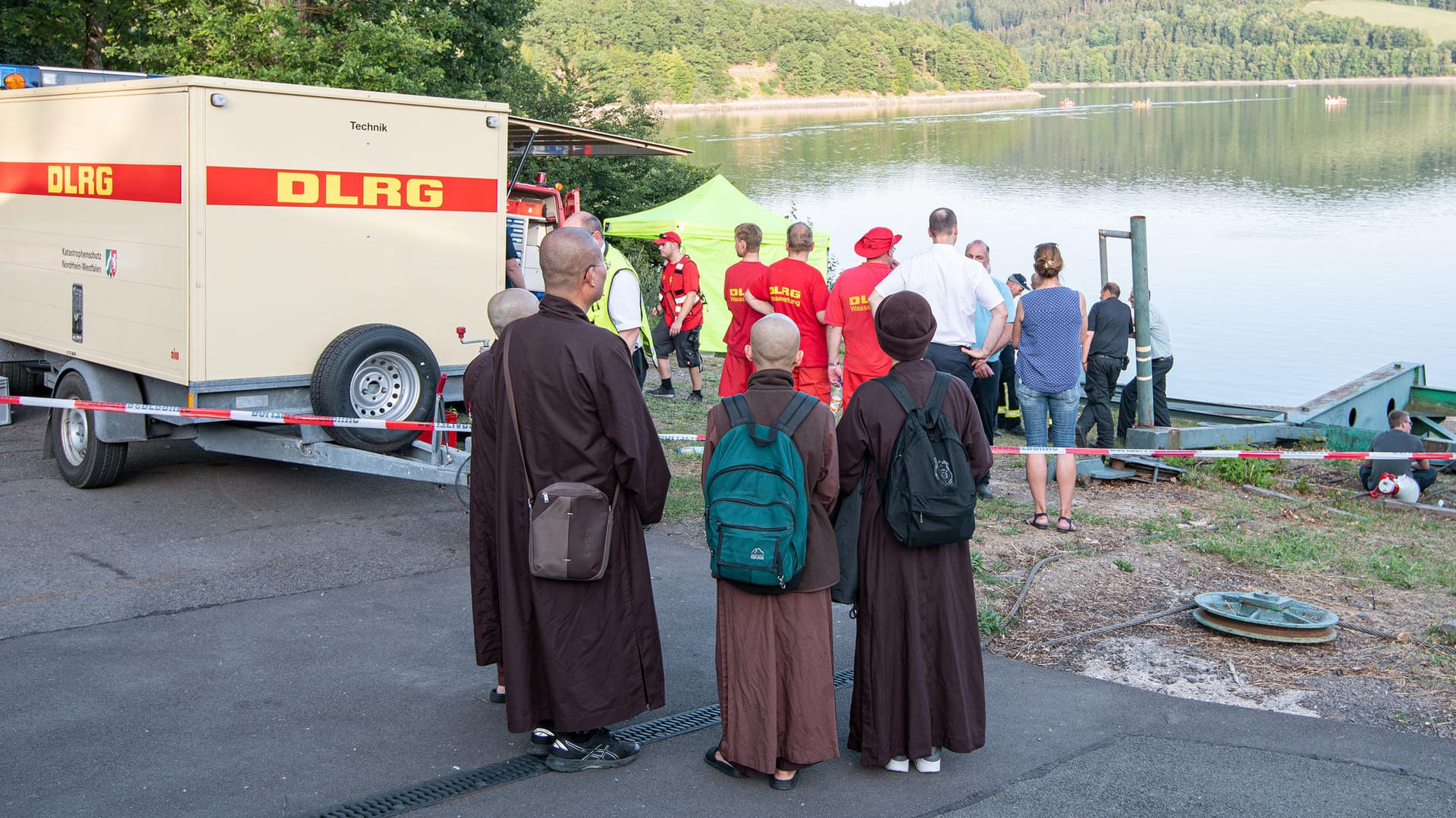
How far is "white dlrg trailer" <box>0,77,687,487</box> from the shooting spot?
6.72m

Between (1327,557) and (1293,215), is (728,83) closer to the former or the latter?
(1293,215)

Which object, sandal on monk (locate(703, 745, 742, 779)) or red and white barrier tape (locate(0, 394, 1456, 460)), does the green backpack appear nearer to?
sandal on monk (locate(703, 745, 742, 779))

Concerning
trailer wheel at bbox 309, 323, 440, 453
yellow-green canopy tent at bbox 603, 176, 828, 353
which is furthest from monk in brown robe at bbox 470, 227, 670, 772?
yellow-green canopy tent at bbox 603, 176, 828, 353

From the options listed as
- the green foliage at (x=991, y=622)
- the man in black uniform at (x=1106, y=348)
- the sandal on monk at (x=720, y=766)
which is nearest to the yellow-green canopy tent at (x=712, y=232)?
the man in black uniform at (x=1106, y=348)

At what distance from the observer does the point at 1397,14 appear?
523 ft

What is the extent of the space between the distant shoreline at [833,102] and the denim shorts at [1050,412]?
2778 inches

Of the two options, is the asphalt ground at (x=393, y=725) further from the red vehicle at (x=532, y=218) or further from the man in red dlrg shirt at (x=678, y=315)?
the man in red dlrg shirt at (x=678, y=315)

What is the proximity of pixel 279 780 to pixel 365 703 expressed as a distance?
0.69 m

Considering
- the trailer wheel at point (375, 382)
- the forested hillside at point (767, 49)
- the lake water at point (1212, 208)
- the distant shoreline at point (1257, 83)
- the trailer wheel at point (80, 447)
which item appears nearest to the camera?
the trailer wheel at point (375, 382)

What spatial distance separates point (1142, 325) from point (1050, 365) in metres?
2.70

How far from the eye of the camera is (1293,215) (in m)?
41.8

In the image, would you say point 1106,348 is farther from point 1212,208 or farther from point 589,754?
point 1212,208

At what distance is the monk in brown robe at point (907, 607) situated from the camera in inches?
158

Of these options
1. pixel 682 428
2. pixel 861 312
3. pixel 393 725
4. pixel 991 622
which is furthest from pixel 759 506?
pixel 682 428
